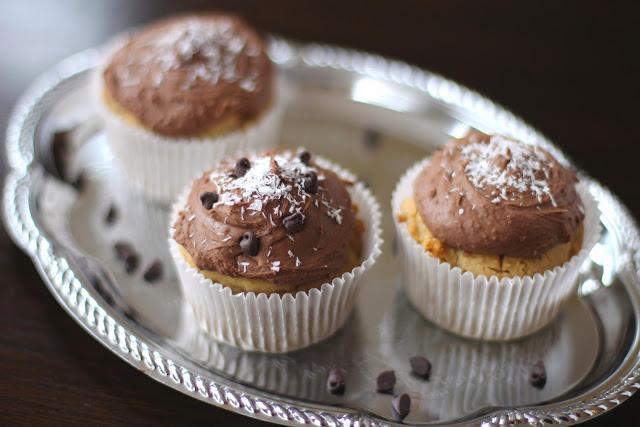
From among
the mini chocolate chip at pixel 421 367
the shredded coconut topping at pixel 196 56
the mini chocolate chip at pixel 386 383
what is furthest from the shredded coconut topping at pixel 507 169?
the shredded coconut topping at pixel 196 56

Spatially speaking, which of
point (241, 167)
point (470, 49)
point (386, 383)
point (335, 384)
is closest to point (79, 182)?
point (241, 167)

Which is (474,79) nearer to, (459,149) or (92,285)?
(459,149)

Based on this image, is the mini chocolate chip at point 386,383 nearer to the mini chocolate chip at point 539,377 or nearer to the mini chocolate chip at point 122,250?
the mini chocolate chip at point 539,377

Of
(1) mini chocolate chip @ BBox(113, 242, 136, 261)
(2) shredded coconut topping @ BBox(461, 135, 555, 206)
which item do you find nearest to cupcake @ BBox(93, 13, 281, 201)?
(1) mini chocolate chip @ BBox(113, 242, 136, 261)

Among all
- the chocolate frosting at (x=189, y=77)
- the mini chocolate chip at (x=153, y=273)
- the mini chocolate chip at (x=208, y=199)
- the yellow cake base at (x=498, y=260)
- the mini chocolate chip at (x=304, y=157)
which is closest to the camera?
the mini chocolate chip at (x=208, y=199)

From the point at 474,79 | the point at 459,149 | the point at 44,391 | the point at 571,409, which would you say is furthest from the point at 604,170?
the point at 44,391

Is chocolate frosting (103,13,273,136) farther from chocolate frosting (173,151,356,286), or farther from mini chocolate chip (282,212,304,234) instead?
mini chocolate chip (282,212,304,234)
